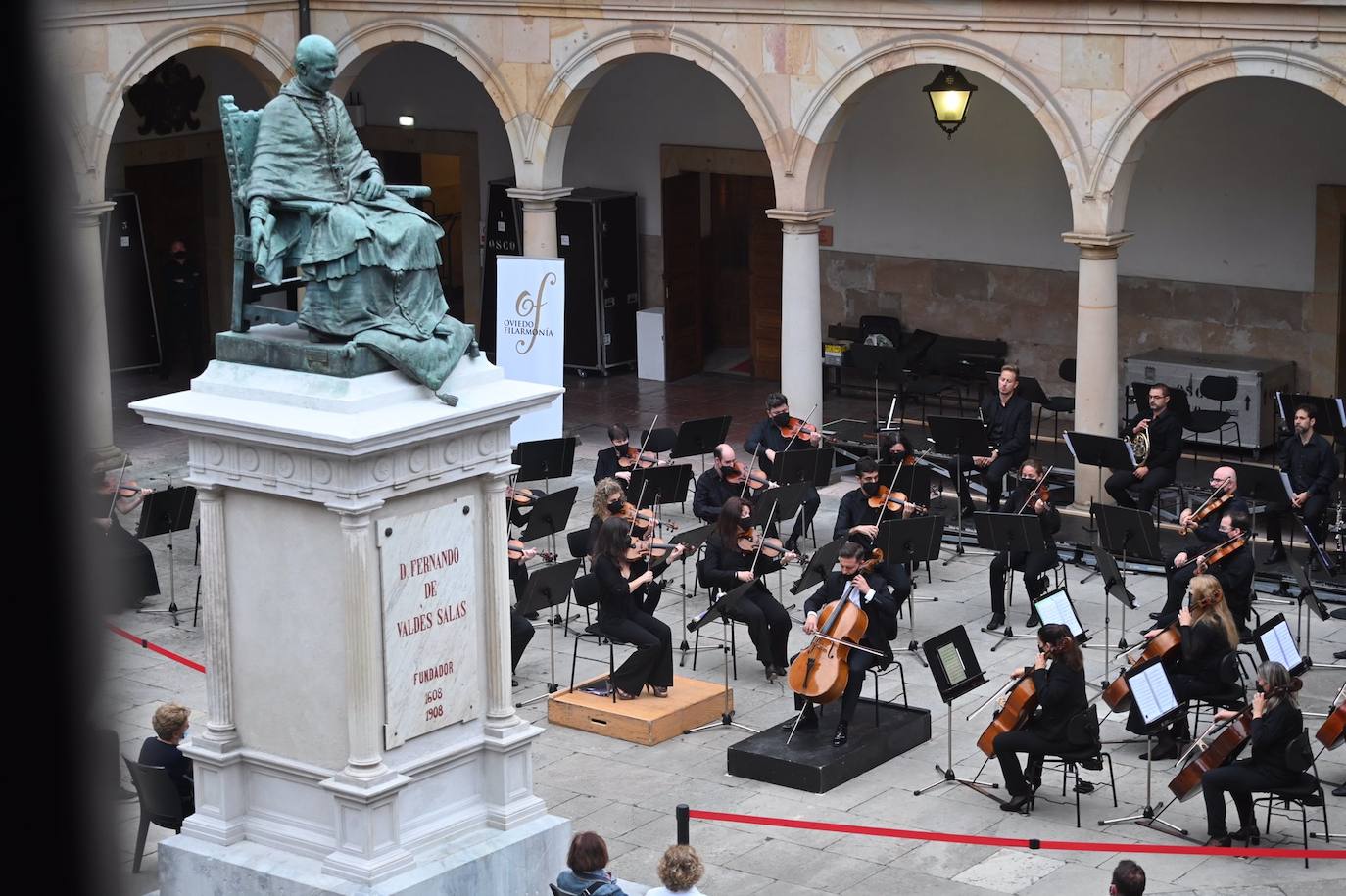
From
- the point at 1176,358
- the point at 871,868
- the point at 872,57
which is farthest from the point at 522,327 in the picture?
the point at 871,868

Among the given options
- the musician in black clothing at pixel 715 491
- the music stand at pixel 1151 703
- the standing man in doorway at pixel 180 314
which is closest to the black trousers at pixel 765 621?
the musician in black clothing at pixel 715 491

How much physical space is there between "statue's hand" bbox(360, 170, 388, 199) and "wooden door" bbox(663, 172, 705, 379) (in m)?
14.3

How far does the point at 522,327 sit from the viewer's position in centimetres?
1695

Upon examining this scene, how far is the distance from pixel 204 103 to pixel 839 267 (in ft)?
27.9

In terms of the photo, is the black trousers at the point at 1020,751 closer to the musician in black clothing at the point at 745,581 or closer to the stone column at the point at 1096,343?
the musician in black clothing at the point at 745,581

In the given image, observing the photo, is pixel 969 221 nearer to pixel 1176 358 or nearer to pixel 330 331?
pixel 1176 358

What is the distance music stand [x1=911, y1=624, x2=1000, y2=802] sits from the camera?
10.0 metres

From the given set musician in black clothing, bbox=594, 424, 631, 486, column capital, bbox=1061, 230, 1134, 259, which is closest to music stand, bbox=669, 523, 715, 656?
musician in black clothing, bbox=594, 424, 631, 486

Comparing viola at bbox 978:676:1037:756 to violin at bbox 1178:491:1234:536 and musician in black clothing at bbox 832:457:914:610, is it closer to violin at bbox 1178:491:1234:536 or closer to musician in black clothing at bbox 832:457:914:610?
musician in black clothing at bbox 832:457:914:610

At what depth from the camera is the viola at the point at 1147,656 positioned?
10.2 metres

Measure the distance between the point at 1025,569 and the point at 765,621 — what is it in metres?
2.17

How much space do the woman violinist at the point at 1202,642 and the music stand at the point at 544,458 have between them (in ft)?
19.8

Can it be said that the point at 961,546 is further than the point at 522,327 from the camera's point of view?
No

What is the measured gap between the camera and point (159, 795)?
877 cm
